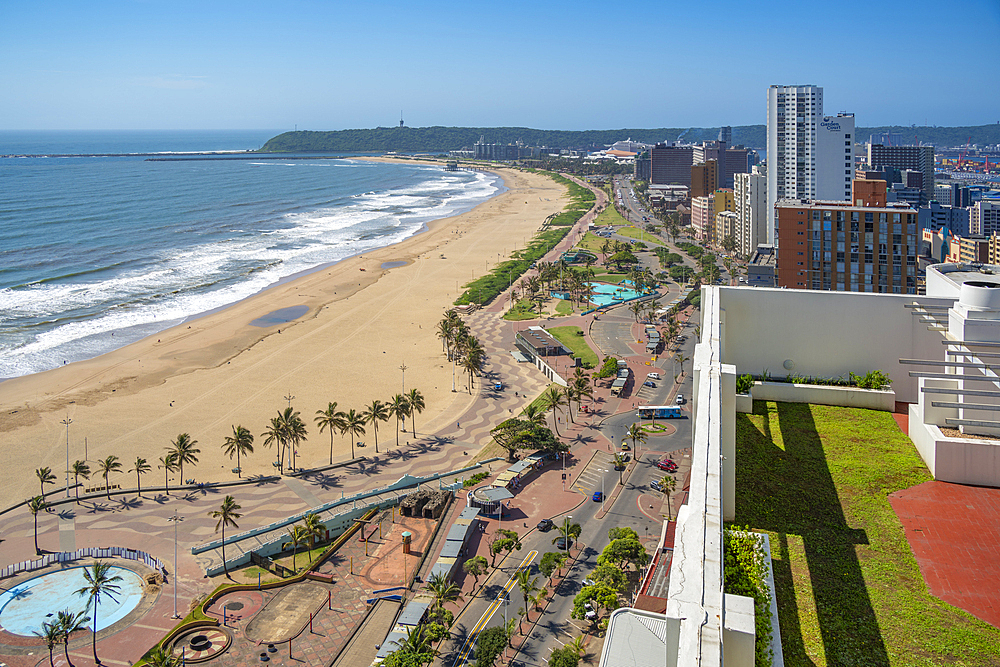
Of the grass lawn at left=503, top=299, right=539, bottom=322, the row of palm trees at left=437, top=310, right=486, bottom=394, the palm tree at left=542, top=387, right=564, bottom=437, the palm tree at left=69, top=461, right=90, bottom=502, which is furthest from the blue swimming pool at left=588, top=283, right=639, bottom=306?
the palm tree at left=69, top=461, right=90, bottom=502

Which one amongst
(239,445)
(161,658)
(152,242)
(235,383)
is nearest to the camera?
(161,658)

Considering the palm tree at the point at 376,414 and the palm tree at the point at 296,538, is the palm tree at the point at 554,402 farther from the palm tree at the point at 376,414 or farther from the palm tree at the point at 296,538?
the palm tree at the point at 296,538

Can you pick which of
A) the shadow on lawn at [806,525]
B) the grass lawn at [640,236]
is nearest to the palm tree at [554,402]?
the shadow on lawn at [806,525]

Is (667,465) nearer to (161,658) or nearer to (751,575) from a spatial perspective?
(161,658)

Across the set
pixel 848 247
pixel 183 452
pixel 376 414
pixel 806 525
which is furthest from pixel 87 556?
pixel 848 247

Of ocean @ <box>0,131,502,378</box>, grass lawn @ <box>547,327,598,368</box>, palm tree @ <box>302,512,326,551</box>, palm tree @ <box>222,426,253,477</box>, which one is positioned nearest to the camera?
palm tree @ <box>302,512,326,551</box>

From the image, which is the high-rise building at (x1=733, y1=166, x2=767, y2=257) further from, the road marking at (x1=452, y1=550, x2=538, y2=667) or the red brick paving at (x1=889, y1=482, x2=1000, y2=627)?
the red brick paving at (x1=889, y1=482, x2=1000, y2=627)
